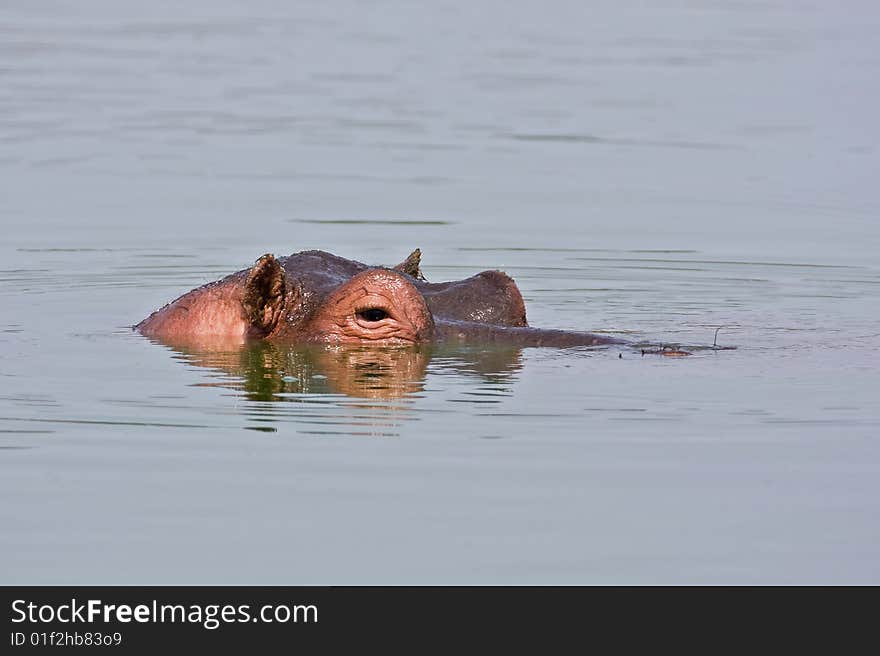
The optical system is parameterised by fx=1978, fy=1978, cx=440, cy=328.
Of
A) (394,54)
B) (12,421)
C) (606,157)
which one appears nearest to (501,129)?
(606,157)

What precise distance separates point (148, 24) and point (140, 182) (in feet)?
43.6

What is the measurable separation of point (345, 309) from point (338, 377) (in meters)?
0.82

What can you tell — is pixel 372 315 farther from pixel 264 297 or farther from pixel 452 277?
pixel 452 277

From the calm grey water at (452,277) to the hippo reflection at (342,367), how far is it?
0.11 feet

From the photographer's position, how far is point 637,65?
94.8 ft

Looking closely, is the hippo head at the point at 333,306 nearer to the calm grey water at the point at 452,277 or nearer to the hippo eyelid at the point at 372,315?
the hippo eyelid at the point at 372,315

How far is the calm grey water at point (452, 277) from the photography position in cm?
837

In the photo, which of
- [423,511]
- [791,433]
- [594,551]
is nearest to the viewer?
[594,551]

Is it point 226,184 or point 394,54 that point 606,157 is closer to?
point 226,184

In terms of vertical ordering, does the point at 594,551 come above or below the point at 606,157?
below

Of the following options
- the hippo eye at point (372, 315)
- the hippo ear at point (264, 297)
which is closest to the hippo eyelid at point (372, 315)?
the hippo eye at point (372, 315)

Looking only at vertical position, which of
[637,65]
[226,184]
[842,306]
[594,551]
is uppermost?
[637,65]

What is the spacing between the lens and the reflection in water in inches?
416

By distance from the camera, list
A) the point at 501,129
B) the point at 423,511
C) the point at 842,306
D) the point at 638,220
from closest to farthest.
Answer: the point at 423,511 < the point at 842,306 < the point at 638,220 < the point at 501,129
